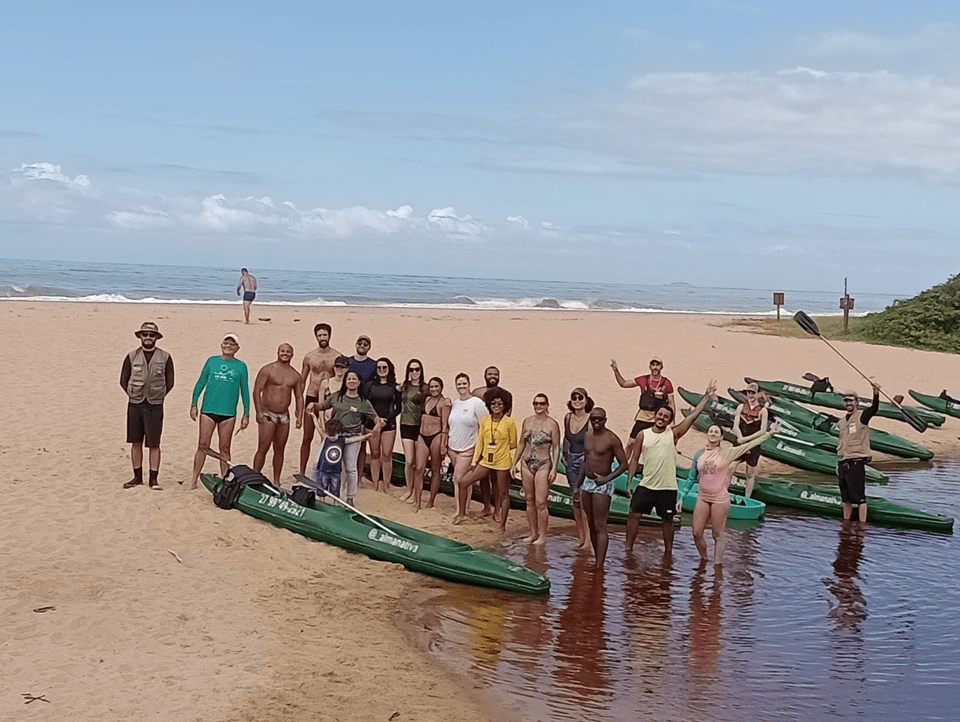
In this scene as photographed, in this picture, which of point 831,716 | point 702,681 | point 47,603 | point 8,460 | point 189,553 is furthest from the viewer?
point 8,460

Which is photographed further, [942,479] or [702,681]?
[942,479]

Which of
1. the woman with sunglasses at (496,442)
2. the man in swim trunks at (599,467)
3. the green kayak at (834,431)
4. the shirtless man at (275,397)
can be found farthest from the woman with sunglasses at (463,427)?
the green kayak at (834,431)

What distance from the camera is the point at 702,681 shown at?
26.5 ft

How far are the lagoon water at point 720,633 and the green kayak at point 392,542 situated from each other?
0.18 meters

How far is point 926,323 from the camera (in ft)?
105

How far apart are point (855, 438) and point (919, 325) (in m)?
21.3

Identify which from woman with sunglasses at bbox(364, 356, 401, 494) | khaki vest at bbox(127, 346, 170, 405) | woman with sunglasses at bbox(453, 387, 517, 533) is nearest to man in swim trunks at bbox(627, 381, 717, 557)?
woman with sunglasses at bbox(453, 387, 517, 533)

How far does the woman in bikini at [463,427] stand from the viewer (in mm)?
11891

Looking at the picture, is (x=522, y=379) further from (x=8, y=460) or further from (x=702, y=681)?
(x=702, y=681)

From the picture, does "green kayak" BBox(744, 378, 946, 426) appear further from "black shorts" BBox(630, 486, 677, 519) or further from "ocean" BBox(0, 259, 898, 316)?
"ocean" BBox(0, 259, 898, 316)

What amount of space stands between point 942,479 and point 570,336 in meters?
14.7

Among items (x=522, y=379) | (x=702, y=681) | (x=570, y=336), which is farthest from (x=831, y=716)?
(x=570, y=336)

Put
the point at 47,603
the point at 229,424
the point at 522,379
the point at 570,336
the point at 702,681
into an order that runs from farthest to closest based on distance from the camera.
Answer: the point at 570,336 < the point at 522,379 < the point at 229,424 < the point at 47,603 < the point at 702,681

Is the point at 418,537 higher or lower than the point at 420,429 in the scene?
lower
